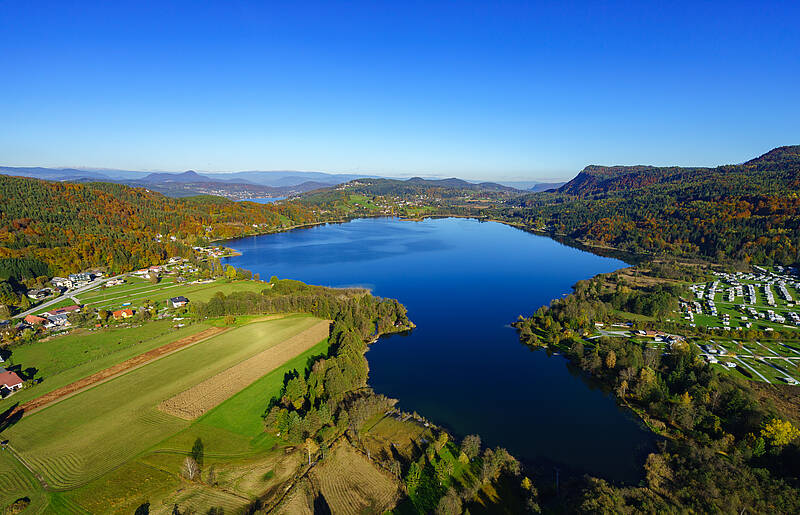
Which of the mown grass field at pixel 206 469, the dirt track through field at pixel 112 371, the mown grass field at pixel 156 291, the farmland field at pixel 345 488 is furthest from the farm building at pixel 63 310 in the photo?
the farmland field at pixel 345 488

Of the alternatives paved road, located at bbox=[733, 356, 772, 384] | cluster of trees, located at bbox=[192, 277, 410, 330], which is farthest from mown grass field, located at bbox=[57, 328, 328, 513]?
paved road, located at bbox=[733, 356, 772, 384]

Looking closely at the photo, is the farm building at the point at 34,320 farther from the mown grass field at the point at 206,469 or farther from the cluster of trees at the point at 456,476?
the cluster of trees at the point at 456,476

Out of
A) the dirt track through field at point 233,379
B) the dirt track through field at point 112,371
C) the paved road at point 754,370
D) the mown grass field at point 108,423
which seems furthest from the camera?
the paved road at point 754,370

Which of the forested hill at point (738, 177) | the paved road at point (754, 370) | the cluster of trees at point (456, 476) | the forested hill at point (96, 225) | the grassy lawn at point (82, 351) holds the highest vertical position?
the forested hill at point (738, 177)

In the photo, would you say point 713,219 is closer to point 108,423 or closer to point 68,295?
point 108,423

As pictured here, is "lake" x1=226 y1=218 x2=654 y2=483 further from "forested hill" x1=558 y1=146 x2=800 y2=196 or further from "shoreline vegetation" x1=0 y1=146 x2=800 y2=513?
A: "forested hill" x1=558 y1=146 x2=800 y2=196

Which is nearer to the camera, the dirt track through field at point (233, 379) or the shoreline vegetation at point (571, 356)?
the shoreline vegetation at point (571, 356)

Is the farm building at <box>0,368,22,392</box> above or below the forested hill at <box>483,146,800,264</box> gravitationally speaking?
below
